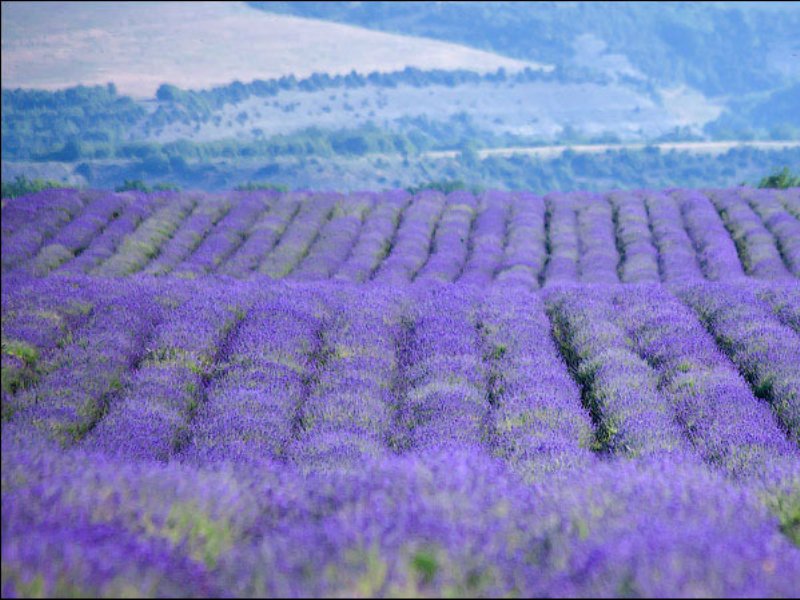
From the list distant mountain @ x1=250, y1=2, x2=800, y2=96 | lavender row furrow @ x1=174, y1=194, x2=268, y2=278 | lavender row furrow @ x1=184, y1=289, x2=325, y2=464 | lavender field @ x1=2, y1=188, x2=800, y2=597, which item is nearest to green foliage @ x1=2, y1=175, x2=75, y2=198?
lavender row furrow @ x1=174, y1=194, x2=268, y2=278

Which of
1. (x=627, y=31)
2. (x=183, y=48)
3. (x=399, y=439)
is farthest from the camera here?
(x=627, y=31)

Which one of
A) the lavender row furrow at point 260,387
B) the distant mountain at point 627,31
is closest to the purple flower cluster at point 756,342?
the lavender row furrow at point 260,387

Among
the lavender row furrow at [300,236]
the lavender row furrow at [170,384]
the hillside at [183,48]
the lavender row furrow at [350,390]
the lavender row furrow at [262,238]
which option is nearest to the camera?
the lavender row furrow at [350,390]

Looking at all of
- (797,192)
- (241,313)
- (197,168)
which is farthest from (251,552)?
(197,168)

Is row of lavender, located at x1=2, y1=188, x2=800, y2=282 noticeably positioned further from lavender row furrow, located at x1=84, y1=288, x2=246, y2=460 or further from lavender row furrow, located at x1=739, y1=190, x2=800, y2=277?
lavender row furrow, located at x1=84, y1=288, x2=246, y2=460

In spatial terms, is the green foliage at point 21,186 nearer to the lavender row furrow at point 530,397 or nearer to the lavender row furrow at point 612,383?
the lavender row furrow at point 530,397

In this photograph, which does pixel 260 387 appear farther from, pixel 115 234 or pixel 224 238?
pixel 115 234

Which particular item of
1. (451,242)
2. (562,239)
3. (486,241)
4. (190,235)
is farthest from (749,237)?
(190,235)
